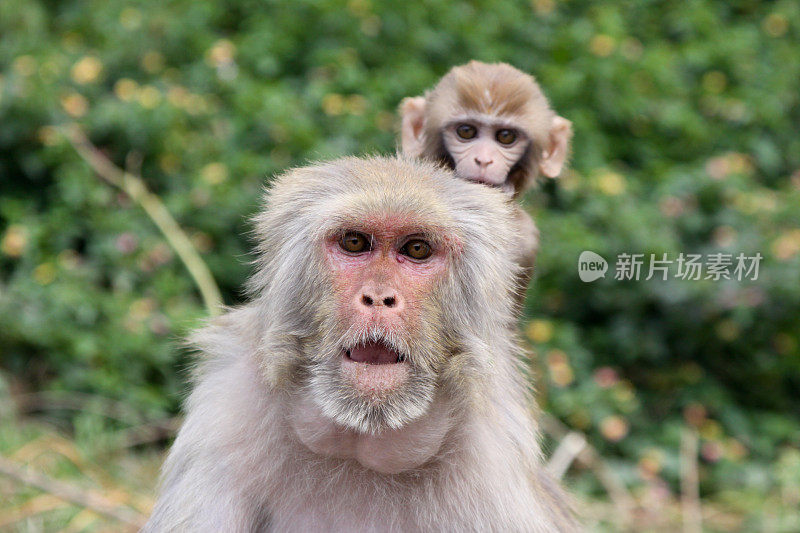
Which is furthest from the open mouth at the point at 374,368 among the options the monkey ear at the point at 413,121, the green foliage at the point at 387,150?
the green foliage at the point at 387,150

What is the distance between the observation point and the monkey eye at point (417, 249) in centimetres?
288

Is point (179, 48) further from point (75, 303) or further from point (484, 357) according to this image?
point (484, 357)

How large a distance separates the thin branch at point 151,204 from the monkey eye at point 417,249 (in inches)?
150

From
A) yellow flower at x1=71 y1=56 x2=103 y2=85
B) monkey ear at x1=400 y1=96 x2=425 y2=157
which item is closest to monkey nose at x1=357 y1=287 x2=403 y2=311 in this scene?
monkey ear at x1=400 y1=96 x2=425 y2=157

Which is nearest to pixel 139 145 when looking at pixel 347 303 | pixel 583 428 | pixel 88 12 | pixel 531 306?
pixel 88 12

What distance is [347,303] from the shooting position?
2807mm

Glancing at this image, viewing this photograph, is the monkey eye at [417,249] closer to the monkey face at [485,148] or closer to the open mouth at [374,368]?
the open mouth at [374,368]

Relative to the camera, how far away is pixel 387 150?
7.25m

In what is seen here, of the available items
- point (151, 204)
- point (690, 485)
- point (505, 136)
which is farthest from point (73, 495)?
point (690, 485)

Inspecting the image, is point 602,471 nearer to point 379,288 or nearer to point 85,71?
point 379,288

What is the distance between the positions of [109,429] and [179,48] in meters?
3.29

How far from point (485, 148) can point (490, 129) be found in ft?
0.46

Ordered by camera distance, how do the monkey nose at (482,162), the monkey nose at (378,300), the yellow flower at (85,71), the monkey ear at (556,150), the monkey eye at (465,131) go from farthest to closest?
1. the yellow flower at (85,71)
2. the monkey ear at (556,150)
3. the monkey eye at (465,131)
4. the monkey nose at (482,162)
5. the monkey nose at (378,300)

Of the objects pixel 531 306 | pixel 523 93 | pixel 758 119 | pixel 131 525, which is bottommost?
pixel 131 525
